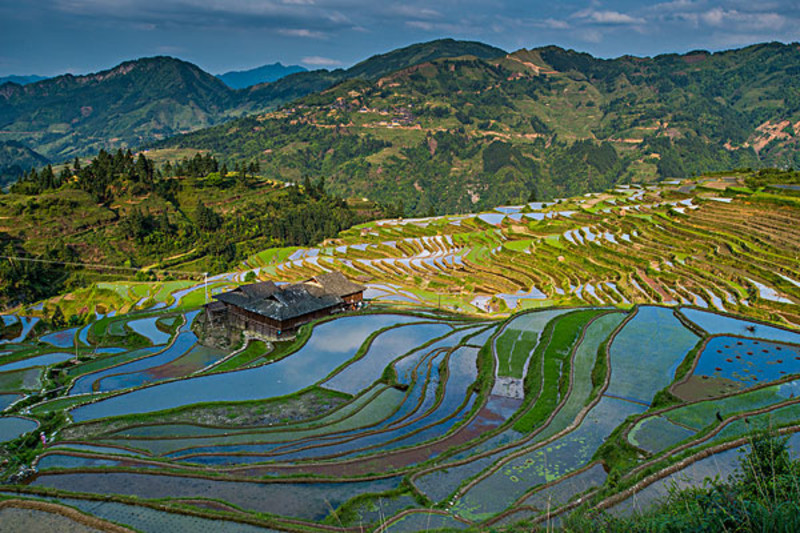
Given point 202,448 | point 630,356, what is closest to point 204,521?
point 202,448

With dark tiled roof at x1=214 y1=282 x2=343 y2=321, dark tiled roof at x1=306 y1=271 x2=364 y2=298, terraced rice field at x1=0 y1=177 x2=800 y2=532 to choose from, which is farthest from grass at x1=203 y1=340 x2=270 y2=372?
dark tiled roof at x1=306 y1=271 x2=364 y2=298

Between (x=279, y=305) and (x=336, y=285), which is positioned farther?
(x=336, y=285)

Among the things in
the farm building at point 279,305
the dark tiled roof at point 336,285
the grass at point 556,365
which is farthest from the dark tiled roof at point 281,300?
the grass at point 556,365

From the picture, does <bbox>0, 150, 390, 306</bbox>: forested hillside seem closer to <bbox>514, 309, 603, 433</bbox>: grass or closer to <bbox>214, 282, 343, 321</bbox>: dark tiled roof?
<bbox>214, 282, 343, 321</bbox>: dark tiled roof

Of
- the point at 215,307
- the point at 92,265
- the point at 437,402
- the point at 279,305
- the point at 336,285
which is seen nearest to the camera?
the point at 437,402

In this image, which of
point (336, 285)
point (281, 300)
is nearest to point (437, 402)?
point (281, 300)

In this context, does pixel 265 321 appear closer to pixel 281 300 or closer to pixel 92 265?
pixel 281 300

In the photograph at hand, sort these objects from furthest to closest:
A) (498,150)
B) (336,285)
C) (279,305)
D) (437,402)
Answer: (498,150)
(336,285)
(279,305)
(437,402)
